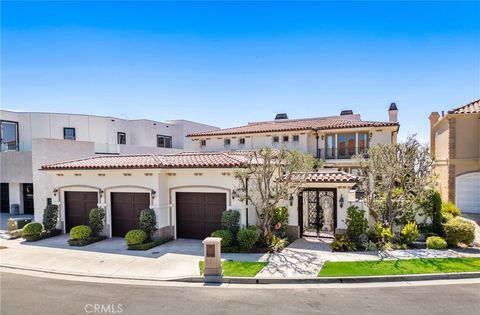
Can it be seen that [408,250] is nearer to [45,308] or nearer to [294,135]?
[45,308]

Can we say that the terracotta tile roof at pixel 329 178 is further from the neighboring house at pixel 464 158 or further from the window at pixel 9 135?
the window at pixel 9 135

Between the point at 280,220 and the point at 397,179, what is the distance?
621cm

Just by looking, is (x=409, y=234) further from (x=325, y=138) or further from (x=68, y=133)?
(x=68, y=133)

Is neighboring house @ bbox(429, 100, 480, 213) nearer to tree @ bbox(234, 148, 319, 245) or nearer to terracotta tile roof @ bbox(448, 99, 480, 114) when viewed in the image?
terracotta tile roof @ bbox(448, 99, 480, 114)

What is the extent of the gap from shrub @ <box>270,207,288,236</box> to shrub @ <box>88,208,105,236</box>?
9503 mm

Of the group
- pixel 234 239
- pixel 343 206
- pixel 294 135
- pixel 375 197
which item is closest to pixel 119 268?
pixel 234 239

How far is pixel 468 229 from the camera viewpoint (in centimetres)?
1298

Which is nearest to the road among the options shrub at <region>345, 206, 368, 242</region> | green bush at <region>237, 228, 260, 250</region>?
green bush at <region>237, 228, 260, 250</region>

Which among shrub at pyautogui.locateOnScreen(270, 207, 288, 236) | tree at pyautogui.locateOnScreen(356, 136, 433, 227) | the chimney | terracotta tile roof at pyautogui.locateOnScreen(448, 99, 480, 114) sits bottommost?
shrub at pyautogui.locateOnScreen(270, 207, 288, 236)

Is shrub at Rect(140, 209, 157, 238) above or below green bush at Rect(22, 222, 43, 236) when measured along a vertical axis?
above

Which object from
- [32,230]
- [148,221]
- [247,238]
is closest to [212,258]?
[247,238]

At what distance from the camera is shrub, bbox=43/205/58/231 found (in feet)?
55.6

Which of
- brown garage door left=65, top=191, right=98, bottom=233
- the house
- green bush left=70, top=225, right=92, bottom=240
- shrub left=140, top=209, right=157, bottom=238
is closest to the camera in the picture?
the house

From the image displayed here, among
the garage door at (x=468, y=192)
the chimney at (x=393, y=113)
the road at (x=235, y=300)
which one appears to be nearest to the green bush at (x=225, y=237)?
the road at (x=235, y=300)
